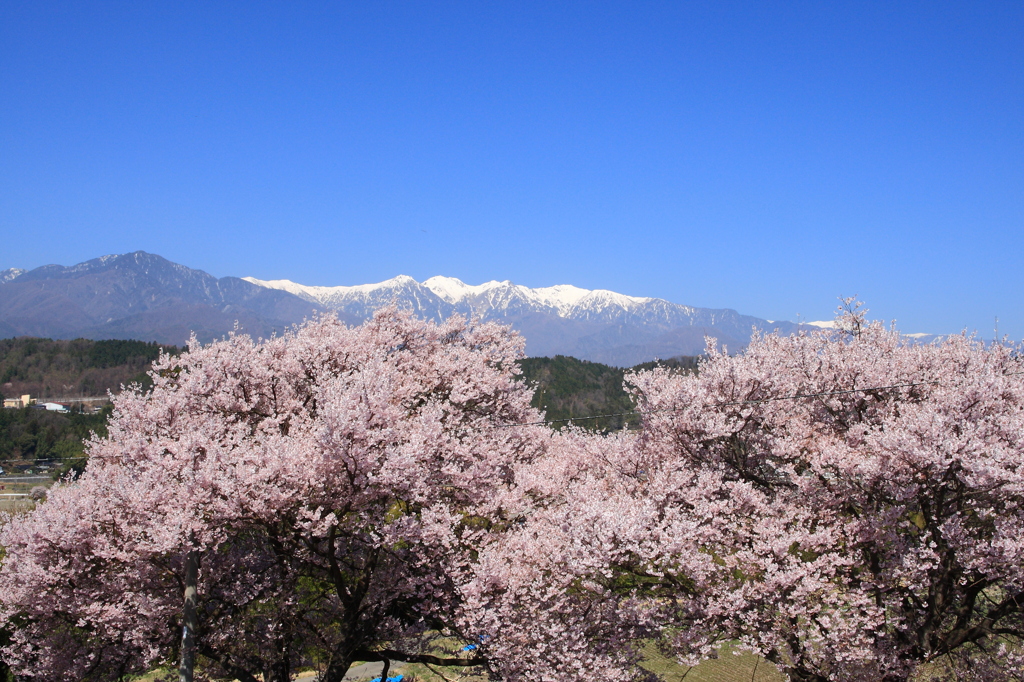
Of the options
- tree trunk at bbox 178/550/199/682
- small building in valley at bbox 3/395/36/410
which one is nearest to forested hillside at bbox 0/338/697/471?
small building in valley at bbox 3/395/36/410

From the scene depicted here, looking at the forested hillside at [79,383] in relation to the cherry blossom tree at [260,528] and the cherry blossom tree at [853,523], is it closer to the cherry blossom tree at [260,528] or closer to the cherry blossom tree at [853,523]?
the cherry blossom tree at [853,523]

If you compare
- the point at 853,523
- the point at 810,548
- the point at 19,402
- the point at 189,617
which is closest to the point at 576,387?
the point at 19,402

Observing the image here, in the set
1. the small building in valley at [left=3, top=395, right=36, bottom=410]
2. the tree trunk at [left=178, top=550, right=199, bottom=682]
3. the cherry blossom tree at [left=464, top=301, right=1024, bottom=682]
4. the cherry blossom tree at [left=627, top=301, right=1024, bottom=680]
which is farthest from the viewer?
the small building in valley at [left=3, top=395, right=36, bottom=410]

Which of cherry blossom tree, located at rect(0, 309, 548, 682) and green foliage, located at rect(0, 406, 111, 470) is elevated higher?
cherry blossom tree, located at rect(0, 309, 548, 682)

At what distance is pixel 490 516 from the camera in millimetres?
13734

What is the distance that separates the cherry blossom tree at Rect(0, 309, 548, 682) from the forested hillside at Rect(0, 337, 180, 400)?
14966 cm

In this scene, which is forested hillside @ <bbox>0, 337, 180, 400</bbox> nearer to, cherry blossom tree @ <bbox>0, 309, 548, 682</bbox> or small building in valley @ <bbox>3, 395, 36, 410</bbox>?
small building in valley @ <bbox>3, 395, 36, 410</bbox>

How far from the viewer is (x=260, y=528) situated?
11.7m

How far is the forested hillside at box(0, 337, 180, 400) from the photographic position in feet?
496

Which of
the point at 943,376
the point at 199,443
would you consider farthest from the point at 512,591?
the point at 943,376

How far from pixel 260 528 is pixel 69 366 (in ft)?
582

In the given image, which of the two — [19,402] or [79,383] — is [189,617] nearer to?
[19,402]

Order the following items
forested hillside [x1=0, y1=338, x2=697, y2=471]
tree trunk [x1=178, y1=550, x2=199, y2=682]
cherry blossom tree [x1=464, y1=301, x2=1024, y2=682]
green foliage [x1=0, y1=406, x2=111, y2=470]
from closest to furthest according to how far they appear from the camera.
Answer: cherry blossom tree [x1=464, y1=301, x2=1024, y2=682]
tree trunk [x1=178, y1=550, x2=199, y2=682]
green foliage [x1=0, y1=406, x2=111, y2=470]
forested hillside [x1=0, y1=338, x2=697, y2=471]

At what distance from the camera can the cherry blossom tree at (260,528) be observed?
10844mm
